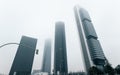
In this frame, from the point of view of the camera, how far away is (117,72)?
105 meters

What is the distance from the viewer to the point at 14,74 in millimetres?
195750

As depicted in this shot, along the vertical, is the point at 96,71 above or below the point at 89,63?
below

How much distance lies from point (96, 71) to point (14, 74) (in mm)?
131747

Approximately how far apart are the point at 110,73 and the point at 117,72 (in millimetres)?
13006

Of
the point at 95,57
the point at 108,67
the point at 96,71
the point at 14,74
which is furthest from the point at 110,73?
the point at 14,74

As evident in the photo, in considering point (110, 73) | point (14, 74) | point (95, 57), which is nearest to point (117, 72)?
point (110, 73)

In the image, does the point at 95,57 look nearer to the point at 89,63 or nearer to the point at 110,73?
the point at 89,63

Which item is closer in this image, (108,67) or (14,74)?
(108,67)

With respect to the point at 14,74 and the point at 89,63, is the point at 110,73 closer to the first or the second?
the point at 89,63

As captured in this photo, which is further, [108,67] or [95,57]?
[95,57]

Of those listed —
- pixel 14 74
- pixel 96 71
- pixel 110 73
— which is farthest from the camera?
pixel 14 74

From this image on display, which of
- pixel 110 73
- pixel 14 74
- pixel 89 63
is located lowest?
pixel 110 73

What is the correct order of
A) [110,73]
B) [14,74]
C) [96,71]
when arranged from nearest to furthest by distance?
[110,73], [96,71], [14,74]

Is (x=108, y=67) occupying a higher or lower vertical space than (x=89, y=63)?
lower
